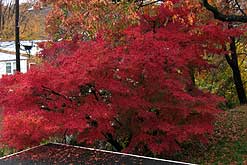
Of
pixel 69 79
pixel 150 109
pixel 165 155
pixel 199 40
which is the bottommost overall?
pixel 165 155

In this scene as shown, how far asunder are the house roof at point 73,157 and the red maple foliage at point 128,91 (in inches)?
13.9

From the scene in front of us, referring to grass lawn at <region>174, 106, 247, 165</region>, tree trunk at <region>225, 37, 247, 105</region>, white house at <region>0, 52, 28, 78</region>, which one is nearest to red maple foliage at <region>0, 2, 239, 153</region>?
grass lawn at <region>174, 106, 247, 165</region>

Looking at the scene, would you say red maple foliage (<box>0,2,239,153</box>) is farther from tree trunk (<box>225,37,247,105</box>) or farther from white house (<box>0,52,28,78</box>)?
white house (<box>0,52,28,78</box>)

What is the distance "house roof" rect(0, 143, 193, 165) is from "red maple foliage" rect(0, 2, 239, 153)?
353 millimetres

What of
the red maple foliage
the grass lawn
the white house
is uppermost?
the red maple foliage

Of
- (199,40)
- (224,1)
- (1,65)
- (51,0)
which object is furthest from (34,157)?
(1,65)

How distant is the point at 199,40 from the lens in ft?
25.0

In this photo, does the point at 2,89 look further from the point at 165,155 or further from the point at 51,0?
the point at 165,155

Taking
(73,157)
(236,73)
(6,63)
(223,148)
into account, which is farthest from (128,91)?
(6,63)

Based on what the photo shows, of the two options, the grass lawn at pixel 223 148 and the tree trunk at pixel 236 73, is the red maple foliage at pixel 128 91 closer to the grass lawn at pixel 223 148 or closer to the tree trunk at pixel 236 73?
the grass lawn at pixel 223 148

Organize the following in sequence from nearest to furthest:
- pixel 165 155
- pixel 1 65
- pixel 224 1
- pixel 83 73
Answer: pixel 83 73
pixel 165 155
pixel 224 1
pixel 1 65

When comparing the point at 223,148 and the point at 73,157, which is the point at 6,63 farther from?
the point at 223,148

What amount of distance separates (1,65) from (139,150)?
83.3ft

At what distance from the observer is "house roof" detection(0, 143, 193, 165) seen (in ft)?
22.2
